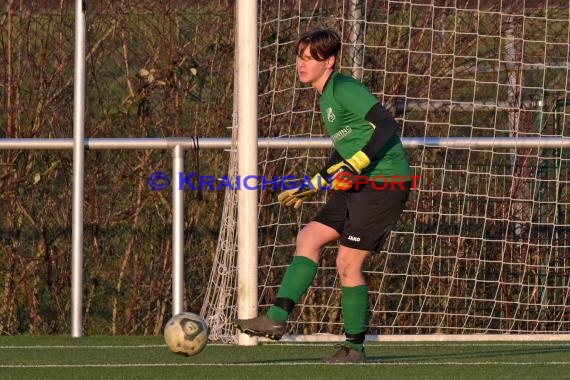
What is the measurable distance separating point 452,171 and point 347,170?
2.95m

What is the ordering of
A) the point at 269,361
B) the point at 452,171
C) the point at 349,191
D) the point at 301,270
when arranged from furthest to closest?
the point at 452,171, the point at 269,361, the point at 349,191, the point at 301,270

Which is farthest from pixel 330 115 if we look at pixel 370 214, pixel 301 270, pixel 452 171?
pixel 452 171

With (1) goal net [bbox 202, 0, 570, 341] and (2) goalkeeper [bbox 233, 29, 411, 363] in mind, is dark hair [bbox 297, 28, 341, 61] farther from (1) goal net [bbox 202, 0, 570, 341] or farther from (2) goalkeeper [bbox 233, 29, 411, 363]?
(1) goal net [bbox 202, 0, 570, 341]

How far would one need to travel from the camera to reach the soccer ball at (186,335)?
563cm

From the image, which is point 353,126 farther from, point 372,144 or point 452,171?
point 452,171

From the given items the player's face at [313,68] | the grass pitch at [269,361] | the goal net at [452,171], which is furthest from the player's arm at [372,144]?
the goal net at [452,171]

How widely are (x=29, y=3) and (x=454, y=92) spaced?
3161 millimetres

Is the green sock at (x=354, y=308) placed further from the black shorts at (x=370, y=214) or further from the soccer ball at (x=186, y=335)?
the soccer ball at (x=186, y=335)

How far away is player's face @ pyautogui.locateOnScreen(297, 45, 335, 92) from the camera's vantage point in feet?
19.7

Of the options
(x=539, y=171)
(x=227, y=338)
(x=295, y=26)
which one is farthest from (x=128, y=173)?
(x=539, y=171)

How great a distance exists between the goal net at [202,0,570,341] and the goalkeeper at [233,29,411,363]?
2384 mm

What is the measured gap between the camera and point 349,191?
237 inches

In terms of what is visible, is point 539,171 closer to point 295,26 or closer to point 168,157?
point 295,26

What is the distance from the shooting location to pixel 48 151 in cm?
930
